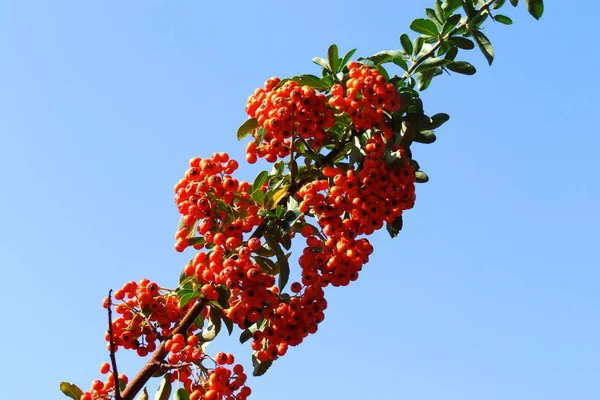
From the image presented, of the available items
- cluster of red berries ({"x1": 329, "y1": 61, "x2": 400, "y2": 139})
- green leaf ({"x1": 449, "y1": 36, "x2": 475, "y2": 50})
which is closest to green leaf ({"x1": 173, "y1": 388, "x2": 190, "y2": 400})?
cluster of red berries ({"x1": 329, "y1": 61, "x2": 400, "y2": 139})

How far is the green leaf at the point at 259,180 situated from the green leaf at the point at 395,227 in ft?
3.25

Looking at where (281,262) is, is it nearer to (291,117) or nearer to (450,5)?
(291,117)

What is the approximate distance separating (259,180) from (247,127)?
1.64 feet

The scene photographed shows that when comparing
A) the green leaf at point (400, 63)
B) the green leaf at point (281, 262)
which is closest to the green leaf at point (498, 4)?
the green leaf at point (400, 63)

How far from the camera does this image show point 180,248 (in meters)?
5.23

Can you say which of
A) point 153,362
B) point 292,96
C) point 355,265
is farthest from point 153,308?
point 292,96

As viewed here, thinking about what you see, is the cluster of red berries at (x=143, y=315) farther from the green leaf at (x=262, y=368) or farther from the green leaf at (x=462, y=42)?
the green leaf at (x=462, y=42)

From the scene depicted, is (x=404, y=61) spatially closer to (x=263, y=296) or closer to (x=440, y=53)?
(x=440, y=53)

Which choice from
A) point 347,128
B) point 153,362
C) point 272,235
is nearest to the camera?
point 153,362

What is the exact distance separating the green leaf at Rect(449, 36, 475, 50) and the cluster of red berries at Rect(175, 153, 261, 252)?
191cm

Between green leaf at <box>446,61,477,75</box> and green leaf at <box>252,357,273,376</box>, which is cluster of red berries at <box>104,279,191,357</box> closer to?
green leaf at <box>252,357,273,376</box>

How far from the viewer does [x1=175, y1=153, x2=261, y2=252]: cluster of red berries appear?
196 inches

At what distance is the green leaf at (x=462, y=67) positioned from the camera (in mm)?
5633

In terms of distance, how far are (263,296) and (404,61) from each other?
2095 millimetres
